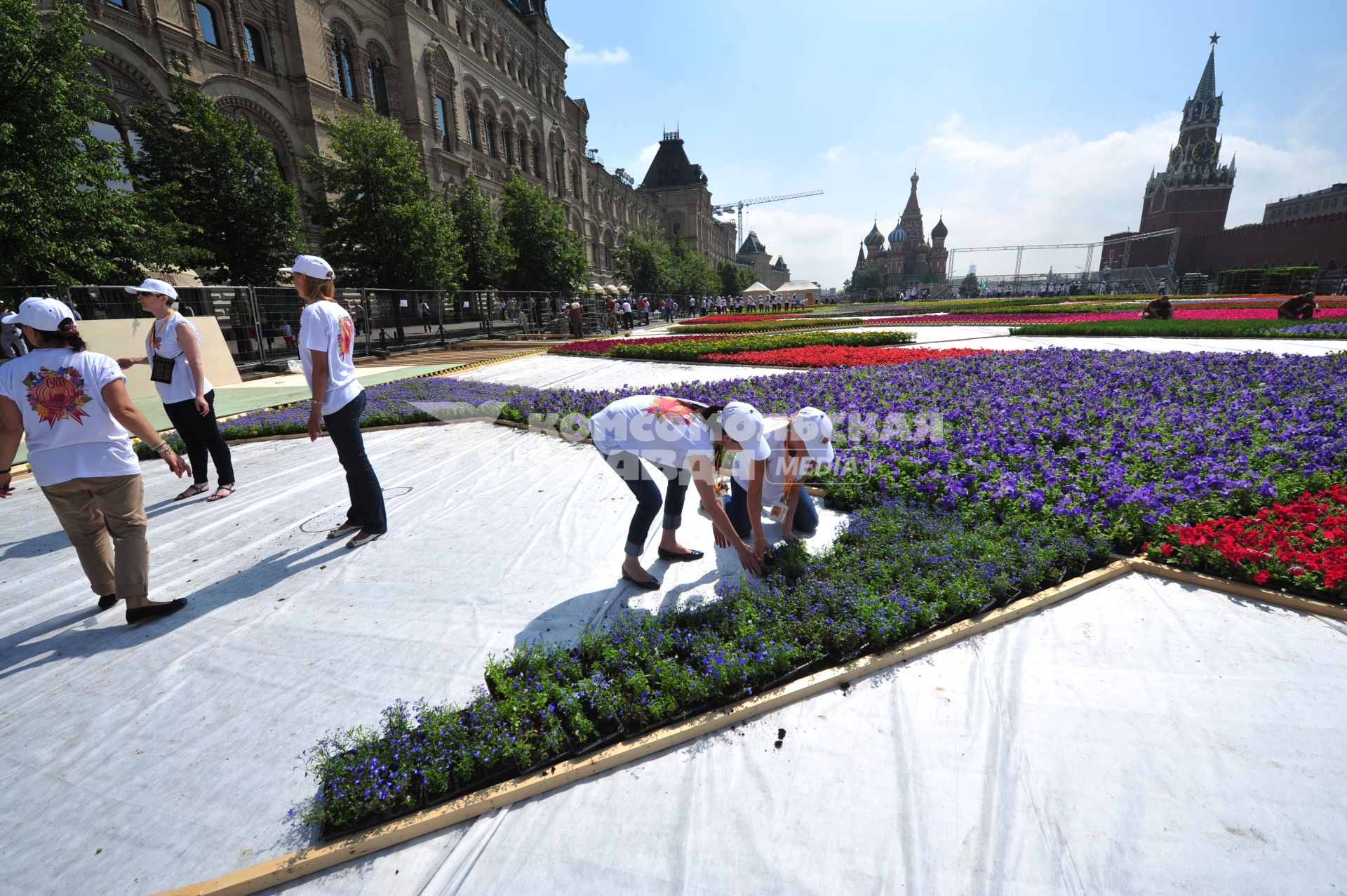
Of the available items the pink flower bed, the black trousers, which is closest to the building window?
the pink flower bed

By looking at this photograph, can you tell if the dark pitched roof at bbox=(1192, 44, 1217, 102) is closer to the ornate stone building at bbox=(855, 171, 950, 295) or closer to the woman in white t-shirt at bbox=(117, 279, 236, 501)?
the ornate stone building at bbox=(855, 171, 950, 295)

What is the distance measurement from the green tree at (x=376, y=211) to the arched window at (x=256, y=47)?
4.45 metres

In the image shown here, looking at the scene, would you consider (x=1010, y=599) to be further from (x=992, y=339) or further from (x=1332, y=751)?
(x=992, y=339)

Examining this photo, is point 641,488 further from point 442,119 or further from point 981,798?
point 442,119

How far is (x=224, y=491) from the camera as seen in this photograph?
5.83 meters

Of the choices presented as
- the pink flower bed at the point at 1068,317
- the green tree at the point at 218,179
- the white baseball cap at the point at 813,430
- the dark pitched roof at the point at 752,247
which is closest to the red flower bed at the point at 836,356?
the white baseball cap at the point at 813,430

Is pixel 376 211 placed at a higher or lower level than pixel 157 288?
higher

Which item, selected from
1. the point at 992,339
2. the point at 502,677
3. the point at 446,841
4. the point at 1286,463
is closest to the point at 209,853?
the point at 446,841

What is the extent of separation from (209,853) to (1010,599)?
13.5 ft

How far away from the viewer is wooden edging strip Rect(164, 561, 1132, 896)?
2051mm

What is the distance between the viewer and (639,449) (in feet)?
11.4

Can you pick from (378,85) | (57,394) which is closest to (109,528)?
(57,394)

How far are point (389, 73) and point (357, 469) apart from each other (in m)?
34.6

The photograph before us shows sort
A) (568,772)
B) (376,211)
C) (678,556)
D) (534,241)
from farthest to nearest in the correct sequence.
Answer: (534,241)
(376,211)
(678,556)
(568,772)
